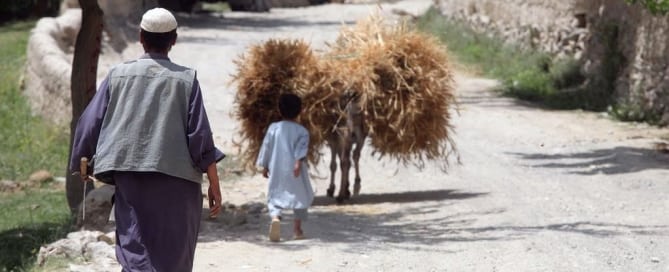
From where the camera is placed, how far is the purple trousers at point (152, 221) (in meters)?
5.79

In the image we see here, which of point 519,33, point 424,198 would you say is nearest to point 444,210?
point 424,198

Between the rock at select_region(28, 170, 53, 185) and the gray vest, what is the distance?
9.02m

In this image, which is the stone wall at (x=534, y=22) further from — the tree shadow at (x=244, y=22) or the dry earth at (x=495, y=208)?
the tree shadow at (x=244, y=22)

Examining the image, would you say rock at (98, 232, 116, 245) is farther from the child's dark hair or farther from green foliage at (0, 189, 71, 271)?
the child's dark hair

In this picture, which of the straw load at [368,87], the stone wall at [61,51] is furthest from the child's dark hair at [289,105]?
the stone wall at [61,51]

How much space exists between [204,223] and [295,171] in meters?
1.47

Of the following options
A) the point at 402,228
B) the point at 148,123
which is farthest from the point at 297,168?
the point at 148,123

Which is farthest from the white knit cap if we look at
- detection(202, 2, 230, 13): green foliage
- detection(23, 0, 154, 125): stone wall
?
detection(202, 2, 230, 13): green foliage

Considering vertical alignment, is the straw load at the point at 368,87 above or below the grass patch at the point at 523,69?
above

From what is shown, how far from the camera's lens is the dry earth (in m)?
8.75

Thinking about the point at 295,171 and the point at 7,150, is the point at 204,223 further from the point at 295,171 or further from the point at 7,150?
the point at 7,150

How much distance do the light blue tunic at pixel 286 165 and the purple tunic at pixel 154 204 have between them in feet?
11.9

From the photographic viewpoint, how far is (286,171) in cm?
953

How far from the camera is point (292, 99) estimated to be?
9.70 metres
